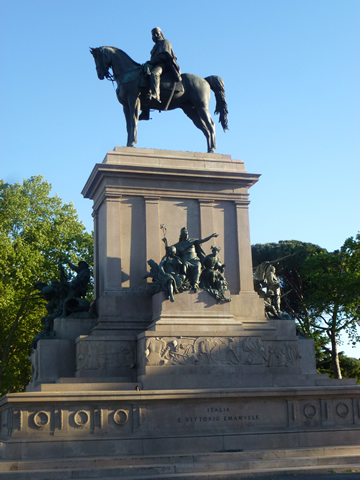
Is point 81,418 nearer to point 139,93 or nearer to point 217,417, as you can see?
point 217,417

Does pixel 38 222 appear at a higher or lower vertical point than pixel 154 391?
higher

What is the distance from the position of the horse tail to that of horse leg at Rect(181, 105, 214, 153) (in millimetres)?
1091

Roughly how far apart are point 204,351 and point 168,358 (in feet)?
3.53

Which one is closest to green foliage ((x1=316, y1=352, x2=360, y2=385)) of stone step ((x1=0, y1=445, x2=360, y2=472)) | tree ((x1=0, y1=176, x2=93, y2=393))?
tree ((x1=0, y1=176, x2=93, y2=393))

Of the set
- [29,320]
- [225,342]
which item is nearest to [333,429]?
[225,342]

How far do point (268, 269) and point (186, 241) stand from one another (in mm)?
3878

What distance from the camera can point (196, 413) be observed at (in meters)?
17.3

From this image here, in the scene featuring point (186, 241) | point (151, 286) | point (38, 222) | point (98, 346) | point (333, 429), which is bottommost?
point (333, 429)

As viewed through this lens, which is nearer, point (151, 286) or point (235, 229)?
point (151, 286)

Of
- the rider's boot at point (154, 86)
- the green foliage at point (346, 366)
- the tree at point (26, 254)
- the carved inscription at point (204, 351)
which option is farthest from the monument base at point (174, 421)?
the green foliage at point (346, 366)

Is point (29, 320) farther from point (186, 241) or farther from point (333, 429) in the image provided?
point (333, 429)

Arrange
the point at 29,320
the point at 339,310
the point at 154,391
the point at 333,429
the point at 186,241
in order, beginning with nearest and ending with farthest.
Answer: the point at 154,391, the point at 333,429, the point at 186,241, the point at 29,320, the point at 339,310

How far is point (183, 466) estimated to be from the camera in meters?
14.7

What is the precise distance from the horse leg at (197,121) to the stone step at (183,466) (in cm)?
Result: 1156
